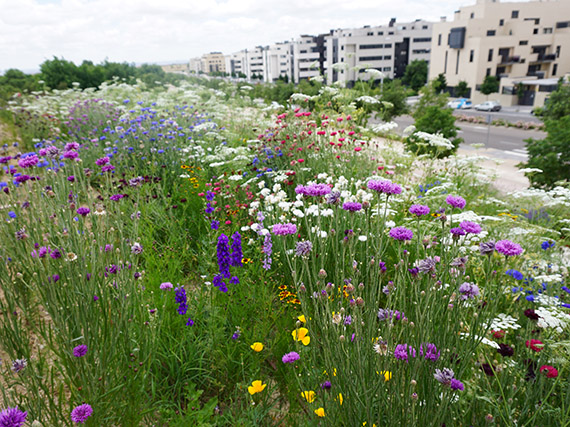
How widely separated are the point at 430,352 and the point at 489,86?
147ft

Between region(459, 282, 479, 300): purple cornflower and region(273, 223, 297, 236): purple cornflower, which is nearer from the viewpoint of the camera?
region(459, 282, 479, 300): purple cornflower

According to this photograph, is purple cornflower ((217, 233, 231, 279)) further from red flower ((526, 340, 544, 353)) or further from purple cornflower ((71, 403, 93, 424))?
red flower ((526, 340, 544, 353))

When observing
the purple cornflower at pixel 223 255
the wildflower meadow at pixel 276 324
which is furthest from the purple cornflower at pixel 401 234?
the purple cornflower at pixel 223 255

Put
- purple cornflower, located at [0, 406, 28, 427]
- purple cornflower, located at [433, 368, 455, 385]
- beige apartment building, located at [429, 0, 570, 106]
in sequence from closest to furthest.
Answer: purple cornflower, located at [0, 406, 28, 427] < purple cornflower, located at [433, 368, 455, 385] < beige apartment building, located at [429, 0, 570, 106]

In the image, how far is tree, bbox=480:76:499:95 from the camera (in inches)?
1517

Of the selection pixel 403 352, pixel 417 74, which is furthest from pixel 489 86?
pixel 403 352

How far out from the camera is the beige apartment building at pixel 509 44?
40.7 metres

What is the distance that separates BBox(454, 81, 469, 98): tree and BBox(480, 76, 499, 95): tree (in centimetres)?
273

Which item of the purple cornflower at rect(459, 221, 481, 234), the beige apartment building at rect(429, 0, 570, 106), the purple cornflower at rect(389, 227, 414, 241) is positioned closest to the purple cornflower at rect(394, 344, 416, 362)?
the purple cornflower at rect(389, 227, 414, 241)

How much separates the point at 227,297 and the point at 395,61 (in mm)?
72280

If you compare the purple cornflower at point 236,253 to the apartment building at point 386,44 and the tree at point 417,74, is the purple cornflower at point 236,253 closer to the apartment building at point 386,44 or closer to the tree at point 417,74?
the tree at point 417,74

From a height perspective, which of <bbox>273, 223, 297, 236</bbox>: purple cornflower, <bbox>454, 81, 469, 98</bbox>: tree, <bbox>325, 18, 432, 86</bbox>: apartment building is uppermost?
<bbox>325, 18, 432, 86</bbox>: apartment building

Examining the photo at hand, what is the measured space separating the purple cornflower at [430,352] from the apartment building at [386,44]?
→ 6623 centimetres

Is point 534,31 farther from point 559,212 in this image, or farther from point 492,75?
point 559,212
